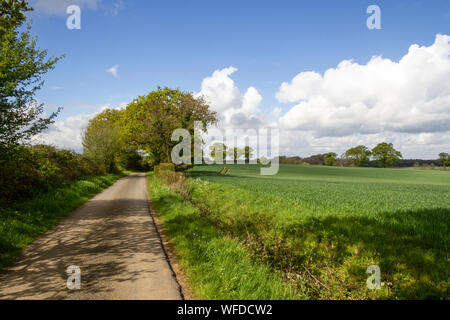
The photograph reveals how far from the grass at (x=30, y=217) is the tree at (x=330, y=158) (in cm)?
13304

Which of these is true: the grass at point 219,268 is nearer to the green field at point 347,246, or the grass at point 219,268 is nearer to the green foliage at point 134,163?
the green field at point 347,246

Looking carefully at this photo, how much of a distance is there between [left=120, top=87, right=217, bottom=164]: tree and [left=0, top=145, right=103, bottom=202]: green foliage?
43.0 feet

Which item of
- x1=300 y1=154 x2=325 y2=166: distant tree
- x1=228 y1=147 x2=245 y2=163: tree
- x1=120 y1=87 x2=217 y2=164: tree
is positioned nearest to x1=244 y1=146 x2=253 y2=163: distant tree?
x1=228 y1=147 x2=245 y2=163: tree

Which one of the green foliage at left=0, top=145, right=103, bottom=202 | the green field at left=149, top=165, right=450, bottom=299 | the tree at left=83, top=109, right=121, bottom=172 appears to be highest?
the tree at left=83, top=109, right=121, bottom=172

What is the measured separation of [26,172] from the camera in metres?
12.2

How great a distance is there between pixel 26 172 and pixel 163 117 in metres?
19.3

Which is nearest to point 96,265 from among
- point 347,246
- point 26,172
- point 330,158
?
point 347,246

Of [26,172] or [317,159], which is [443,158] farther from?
[26,172]

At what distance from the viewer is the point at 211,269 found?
523 centimetres

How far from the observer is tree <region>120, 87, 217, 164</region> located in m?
30.2

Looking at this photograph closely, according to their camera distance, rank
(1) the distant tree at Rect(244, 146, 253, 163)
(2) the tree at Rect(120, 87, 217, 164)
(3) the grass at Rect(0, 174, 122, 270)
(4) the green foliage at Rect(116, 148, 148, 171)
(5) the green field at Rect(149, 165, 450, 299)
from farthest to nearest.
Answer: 1. (1) the distant tree at Rect(244, 146, 253, 163)
2. (4) the green foliage at Rect(116, 148, 148, 171)
3. (2) the tree at Rect(120, 87, 217, 164)
4. (3) the grass at Rect(0, 174, 122, 270)
5. (5) the green field at Rect(149, 165, 450, 299)

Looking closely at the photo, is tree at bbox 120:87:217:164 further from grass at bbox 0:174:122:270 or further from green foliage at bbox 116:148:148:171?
green foliage at bbox 116:148:148:171
